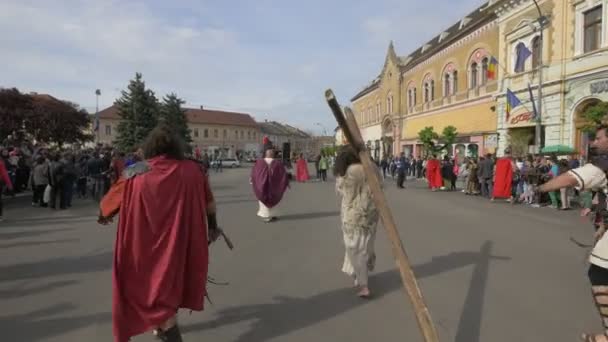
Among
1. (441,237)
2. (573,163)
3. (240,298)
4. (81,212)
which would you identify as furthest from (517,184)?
(81,212)

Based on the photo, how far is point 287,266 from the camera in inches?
232

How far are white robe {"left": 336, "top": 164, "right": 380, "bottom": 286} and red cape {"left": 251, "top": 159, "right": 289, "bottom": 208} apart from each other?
5310 mm

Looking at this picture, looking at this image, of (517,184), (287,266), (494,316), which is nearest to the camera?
(494,316)

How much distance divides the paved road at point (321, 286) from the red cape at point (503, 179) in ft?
18.8

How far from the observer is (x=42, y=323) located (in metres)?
3.96

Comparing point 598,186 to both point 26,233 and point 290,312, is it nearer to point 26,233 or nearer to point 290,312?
point 290,312

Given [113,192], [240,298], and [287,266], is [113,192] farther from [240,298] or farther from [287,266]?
[287,266]

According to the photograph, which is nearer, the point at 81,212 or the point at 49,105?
the point at 81,212

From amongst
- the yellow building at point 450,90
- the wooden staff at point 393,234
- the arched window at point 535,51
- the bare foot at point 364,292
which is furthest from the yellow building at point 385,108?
the wooden staff at point 393,234

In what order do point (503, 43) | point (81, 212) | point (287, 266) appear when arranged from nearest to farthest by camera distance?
1. point (287, 266)
2. point (81, 212)
3. point (503, 43)

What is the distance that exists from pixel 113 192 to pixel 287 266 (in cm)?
323

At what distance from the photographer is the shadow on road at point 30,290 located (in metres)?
4.78

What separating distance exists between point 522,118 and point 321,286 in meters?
23.3

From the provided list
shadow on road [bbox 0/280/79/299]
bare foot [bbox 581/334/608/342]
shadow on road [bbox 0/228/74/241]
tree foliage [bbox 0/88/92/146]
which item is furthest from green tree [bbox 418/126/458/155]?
tree foliage [bbox 0/88/92/146]
